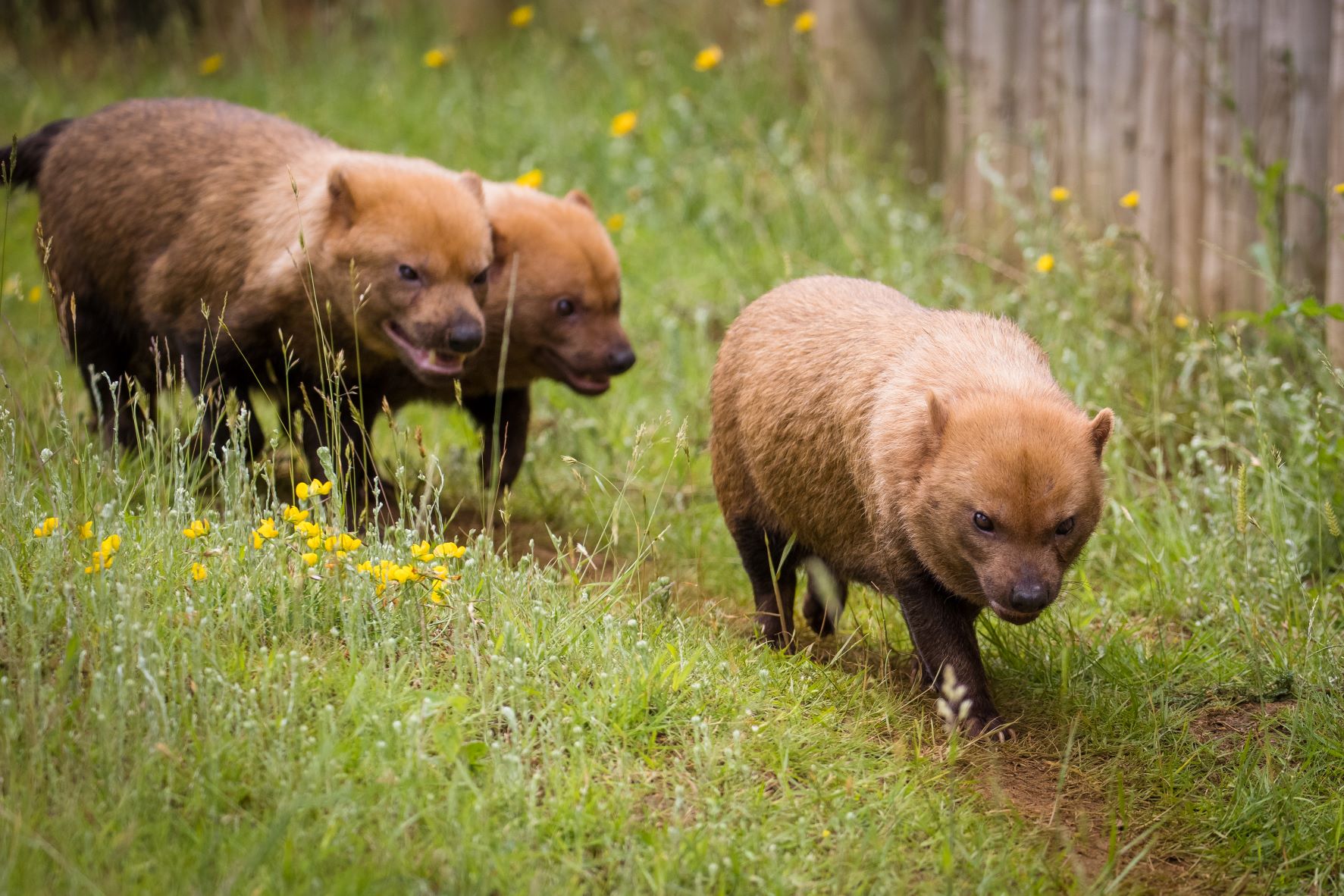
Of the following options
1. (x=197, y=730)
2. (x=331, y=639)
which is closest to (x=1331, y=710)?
(x=331, y=639)

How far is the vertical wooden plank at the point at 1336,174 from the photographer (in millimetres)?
5641

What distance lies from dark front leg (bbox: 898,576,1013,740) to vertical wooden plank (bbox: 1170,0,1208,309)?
3027 millimetres

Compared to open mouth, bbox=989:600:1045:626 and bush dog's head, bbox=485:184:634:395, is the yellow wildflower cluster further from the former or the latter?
bush dog's head, bbox=485:184:634:395

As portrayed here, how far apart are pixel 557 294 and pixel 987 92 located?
11.9 feet

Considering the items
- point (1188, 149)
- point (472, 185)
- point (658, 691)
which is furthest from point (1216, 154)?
point (658, 691)

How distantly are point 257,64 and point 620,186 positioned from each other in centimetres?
444

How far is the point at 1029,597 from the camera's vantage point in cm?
363

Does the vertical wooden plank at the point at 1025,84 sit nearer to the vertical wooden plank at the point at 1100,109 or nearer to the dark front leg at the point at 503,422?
the vertical wooden plank at the point at 1100,109

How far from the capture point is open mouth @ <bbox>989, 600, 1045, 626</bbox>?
12.2 ft

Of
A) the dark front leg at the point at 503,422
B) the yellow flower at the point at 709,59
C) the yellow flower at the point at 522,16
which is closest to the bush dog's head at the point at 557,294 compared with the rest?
the dark front leg at the point at 503,422

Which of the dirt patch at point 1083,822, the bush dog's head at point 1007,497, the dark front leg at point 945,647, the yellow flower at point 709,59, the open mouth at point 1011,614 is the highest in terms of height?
the yellow flower at point 709,59

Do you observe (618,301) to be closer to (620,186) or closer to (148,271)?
(148,271)

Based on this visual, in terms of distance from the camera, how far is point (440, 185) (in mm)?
5430

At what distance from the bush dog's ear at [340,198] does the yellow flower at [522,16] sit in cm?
574
